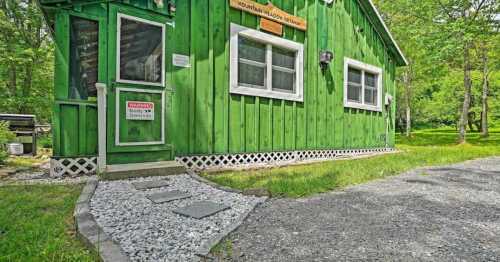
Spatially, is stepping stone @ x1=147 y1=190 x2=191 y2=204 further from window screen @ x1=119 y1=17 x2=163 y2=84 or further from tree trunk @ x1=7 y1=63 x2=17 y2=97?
tree trunk @ x1=7 y1=63 x2=17 y2=97

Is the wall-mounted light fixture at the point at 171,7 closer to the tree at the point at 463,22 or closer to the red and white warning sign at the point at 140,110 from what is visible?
the red and white warning sign at the point at 140,110

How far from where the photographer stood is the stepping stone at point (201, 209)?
2.57 meters

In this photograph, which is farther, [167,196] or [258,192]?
[258,192]

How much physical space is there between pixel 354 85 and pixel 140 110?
6.40 m

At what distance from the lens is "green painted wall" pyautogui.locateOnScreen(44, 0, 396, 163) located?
4250 millimetres

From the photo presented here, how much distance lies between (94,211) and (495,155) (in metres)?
10.4

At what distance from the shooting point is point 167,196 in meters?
3.13

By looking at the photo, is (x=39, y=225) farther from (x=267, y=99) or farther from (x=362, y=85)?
(x=362, y=85)

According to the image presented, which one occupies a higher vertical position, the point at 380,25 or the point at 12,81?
the point at 380,25

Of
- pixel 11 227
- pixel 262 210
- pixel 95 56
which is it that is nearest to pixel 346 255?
pixel 262 210

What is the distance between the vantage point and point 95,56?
4242 millimetres

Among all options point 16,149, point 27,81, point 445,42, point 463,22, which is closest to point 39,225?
point 16,149

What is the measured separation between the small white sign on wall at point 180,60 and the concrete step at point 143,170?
177 cm

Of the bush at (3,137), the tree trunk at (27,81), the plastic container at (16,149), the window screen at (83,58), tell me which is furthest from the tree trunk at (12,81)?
the window screen at (83,58)
